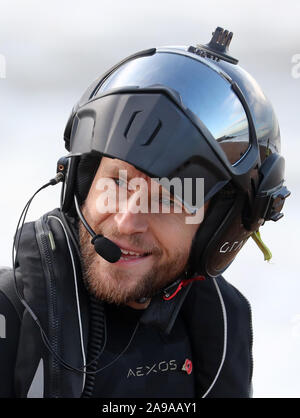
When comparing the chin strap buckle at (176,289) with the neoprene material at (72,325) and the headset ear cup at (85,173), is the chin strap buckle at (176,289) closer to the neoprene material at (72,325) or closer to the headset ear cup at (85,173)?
the neoprene material at (72,325)

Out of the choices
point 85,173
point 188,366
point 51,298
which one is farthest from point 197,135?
point 188,366

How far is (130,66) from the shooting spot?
1.21 meters

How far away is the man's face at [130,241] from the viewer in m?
1.14

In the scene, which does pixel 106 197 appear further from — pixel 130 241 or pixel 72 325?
pixel 72 325

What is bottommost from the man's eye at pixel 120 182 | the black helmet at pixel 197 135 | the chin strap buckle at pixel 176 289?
the chin strap buckle at pixel 176 289

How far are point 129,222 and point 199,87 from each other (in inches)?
9.5

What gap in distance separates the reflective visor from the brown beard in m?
0.19

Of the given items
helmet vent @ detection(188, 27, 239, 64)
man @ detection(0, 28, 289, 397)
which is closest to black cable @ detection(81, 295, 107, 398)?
man @ detection(0, 28, 289, 397)

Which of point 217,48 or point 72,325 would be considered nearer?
point 72,325

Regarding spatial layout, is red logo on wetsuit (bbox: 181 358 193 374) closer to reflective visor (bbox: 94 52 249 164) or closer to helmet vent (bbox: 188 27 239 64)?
reflective visor (bbox: 94 52 249 164)

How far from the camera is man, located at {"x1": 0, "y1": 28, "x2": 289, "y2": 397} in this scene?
1.10 meters

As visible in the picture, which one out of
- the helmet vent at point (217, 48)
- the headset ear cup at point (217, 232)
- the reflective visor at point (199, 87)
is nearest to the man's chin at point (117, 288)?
the headset ear cup at point (217, 232)

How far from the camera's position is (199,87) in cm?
117

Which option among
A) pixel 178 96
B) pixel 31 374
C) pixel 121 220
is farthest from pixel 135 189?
pixel 31 374
